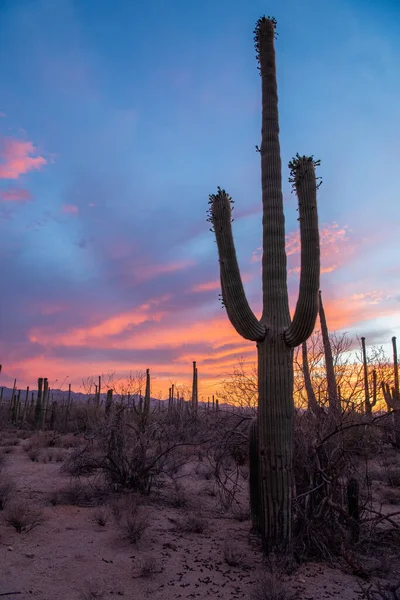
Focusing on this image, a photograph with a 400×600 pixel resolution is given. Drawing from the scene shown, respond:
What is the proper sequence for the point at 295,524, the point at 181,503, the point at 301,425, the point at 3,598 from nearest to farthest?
the point at 3,598 < the point at 295,524 < the point at 301,425 < the point at 181,503

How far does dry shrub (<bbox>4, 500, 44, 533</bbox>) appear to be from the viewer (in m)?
6.29

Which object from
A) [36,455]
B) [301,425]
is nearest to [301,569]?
[301,425]

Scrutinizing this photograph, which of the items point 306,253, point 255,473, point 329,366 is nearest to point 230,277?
point 306,253

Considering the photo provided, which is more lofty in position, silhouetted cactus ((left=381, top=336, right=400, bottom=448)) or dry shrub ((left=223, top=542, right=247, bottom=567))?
silhouetted cactus ((left=381, top=336, right=400, bottom=448))

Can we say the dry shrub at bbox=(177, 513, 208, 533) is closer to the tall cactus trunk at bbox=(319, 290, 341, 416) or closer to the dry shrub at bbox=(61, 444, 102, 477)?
the dry shrub at bbox=(61, 444, 102, 477)

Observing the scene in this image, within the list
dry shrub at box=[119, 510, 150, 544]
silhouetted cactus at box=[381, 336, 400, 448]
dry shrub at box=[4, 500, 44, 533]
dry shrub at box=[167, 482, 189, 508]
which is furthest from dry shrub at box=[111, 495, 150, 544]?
silhouetted cactus at box=[381, 336, 400, 448]

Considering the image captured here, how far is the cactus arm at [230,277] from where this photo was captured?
5.80m

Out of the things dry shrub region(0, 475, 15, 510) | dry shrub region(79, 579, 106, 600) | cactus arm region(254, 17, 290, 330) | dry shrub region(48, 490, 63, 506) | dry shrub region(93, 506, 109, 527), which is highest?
cactus arm region(254, 17, 290, 330)

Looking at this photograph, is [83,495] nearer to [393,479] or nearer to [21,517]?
[21,517]

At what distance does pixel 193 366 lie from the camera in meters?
31.5

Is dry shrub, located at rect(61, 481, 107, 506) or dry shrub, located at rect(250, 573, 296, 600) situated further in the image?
dry shrub, located at rect(61, 481, 107, 506)

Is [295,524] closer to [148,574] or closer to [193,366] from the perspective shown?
[148,574]

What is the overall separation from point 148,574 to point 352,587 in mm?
2275

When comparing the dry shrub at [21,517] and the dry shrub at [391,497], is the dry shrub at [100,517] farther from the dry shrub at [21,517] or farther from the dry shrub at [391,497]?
the dry shrub at [391,497]
